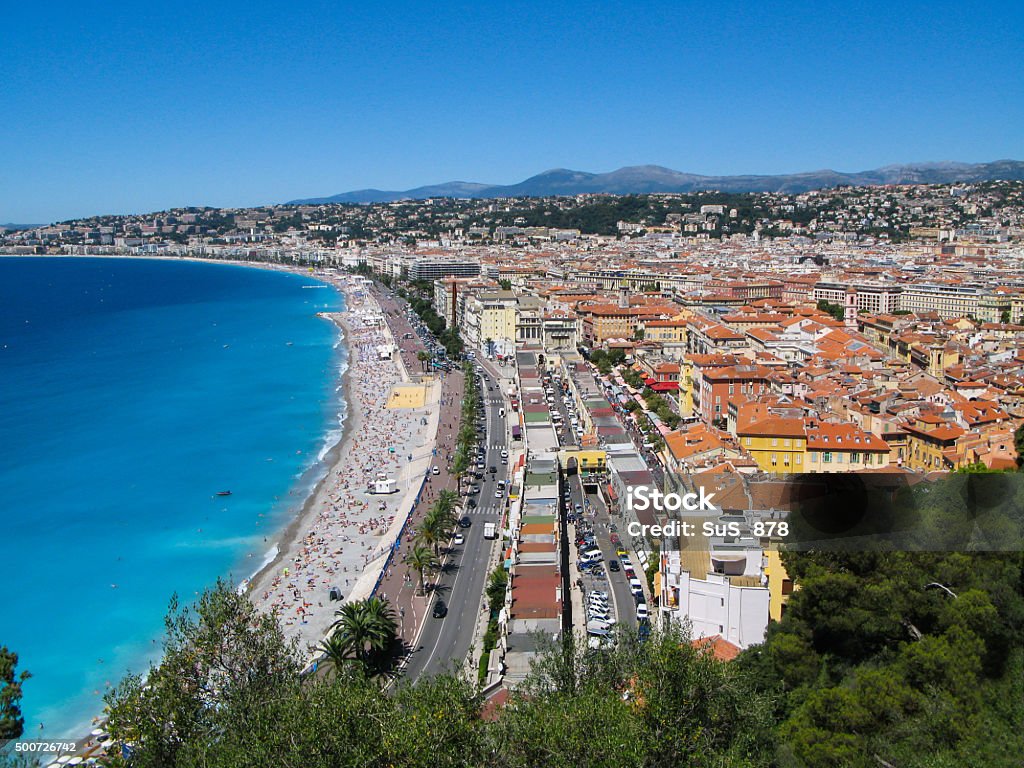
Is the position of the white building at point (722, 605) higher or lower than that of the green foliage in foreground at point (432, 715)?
lower

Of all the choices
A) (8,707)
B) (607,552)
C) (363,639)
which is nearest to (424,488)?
(607,552)

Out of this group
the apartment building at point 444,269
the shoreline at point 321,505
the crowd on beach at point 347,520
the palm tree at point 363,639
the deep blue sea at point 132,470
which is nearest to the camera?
the palm tree at point 363,639

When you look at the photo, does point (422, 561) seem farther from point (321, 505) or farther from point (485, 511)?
point (321, 505)

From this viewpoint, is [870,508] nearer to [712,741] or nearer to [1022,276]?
[712,741]

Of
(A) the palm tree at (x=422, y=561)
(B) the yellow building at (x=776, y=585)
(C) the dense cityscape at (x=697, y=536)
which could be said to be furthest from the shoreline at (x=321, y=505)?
(B) the yellow building at (x=776, y=585)

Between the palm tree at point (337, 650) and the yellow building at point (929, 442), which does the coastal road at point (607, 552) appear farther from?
the yellow building at point (929, 442)
